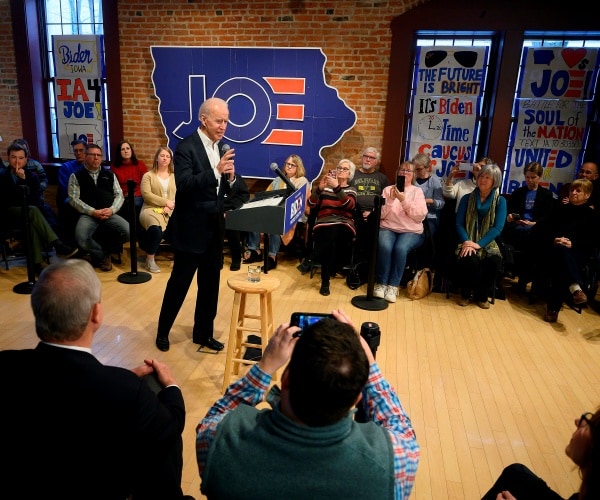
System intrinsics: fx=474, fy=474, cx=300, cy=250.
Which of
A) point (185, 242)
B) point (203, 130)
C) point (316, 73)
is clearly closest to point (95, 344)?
point (185, 242)

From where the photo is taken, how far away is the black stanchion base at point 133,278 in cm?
445

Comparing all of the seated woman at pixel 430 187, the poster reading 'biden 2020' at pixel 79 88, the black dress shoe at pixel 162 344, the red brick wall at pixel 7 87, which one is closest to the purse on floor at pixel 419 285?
the seated woman at pixel 430 187

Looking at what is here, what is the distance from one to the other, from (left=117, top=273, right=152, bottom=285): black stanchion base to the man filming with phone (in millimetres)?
3703

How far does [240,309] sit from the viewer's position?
2.88 m

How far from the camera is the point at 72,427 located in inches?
45.6

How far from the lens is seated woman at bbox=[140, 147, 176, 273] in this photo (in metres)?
4.81

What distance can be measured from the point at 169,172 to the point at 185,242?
7.94 feet

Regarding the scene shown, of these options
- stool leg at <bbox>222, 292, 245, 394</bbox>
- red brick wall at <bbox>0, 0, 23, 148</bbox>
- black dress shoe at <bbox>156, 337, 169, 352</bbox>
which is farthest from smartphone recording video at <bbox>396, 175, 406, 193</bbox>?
red brick wall at <bbox>0, 0, 23, 148</bbox>

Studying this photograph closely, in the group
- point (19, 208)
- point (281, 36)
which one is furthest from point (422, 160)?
point (19, 208)

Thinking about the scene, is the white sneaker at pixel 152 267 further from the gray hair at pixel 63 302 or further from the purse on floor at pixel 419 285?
the gray hair at pixel 63 302

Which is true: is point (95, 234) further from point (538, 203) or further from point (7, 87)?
point (538, 203)

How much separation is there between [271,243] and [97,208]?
71.1 inches

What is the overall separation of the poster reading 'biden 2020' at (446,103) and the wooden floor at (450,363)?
1774 mm

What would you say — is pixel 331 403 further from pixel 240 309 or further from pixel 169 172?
pixel 169 172
